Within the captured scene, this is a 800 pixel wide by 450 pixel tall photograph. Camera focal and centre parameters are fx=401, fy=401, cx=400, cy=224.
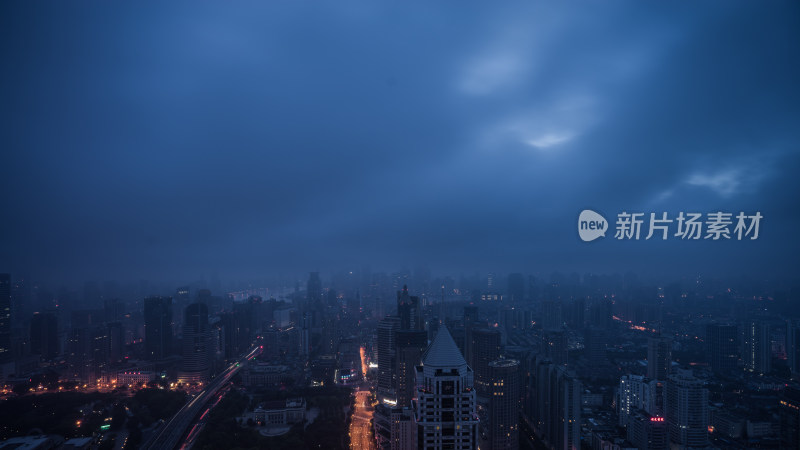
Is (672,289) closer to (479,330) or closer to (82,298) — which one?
(479,330)

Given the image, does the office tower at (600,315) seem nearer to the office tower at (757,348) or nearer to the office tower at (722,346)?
the office tower at (722,346)

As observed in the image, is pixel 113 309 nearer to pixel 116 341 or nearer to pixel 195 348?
pixel 116 341

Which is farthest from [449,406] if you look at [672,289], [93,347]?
[93,347]

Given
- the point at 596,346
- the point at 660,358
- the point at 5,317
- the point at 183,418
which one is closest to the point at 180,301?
the point at 5,317

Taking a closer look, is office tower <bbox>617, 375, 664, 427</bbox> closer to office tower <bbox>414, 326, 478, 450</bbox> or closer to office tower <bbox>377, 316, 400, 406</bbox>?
office tower <bbox>377, 316, 400, 406</bbox>

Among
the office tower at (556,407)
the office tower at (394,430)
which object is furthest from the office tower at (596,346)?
the office tower at (394,430)

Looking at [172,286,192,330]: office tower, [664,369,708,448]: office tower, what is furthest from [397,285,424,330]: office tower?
[172,286,192,330]: office tower
